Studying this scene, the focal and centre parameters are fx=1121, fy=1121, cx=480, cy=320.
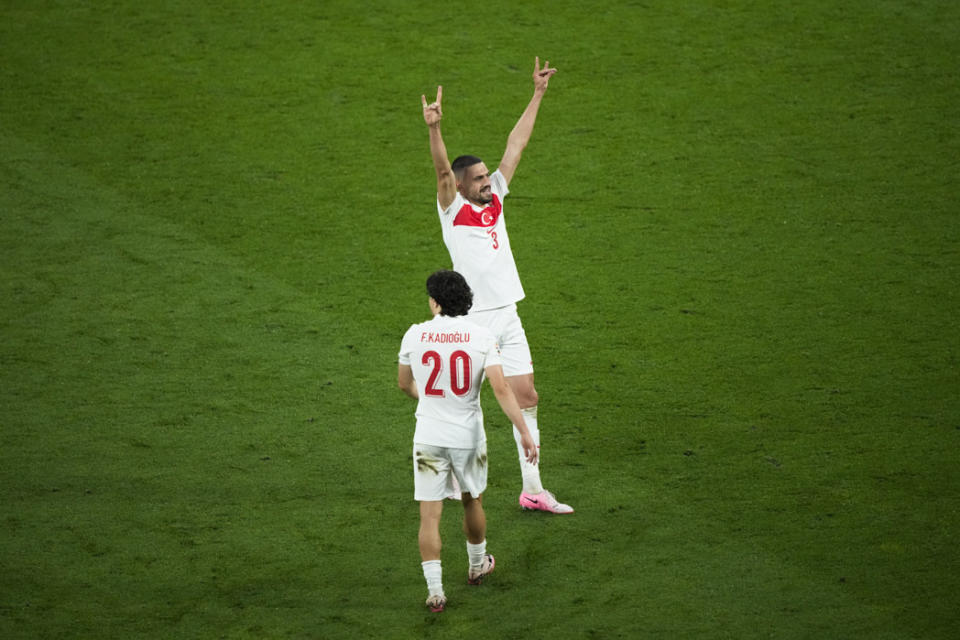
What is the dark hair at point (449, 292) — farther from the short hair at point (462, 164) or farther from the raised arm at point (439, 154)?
→ the short hair at point (462, 164)

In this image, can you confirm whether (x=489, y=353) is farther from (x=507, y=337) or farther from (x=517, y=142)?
(x=517, y=142)

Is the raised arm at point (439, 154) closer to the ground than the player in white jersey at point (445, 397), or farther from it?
farther from it

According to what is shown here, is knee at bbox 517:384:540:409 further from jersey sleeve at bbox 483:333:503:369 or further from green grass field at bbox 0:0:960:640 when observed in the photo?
jersey sleeve at bbox 483:333:503:369

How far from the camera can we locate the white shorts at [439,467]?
17.8 ft

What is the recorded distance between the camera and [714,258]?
9.53 m

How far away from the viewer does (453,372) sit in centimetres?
534

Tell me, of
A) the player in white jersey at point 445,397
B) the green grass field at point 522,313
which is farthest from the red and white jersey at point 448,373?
the green grass field at point 522,313

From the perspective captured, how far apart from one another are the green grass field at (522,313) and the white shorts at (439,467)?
2.09ft

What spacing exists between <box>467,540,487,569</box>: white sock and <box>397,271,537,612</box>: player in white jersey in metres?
0.30

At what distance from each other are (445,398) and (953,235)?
6.08 metres

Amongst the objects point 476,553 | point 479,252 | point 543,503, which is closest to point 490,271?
point 479,252

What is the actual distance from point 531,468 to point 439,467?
47.7 inches

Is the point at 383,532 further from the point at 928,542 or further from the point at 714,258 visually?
the point at 714,258

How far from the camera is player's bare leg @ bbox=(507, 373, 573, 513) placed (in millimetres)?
6484
